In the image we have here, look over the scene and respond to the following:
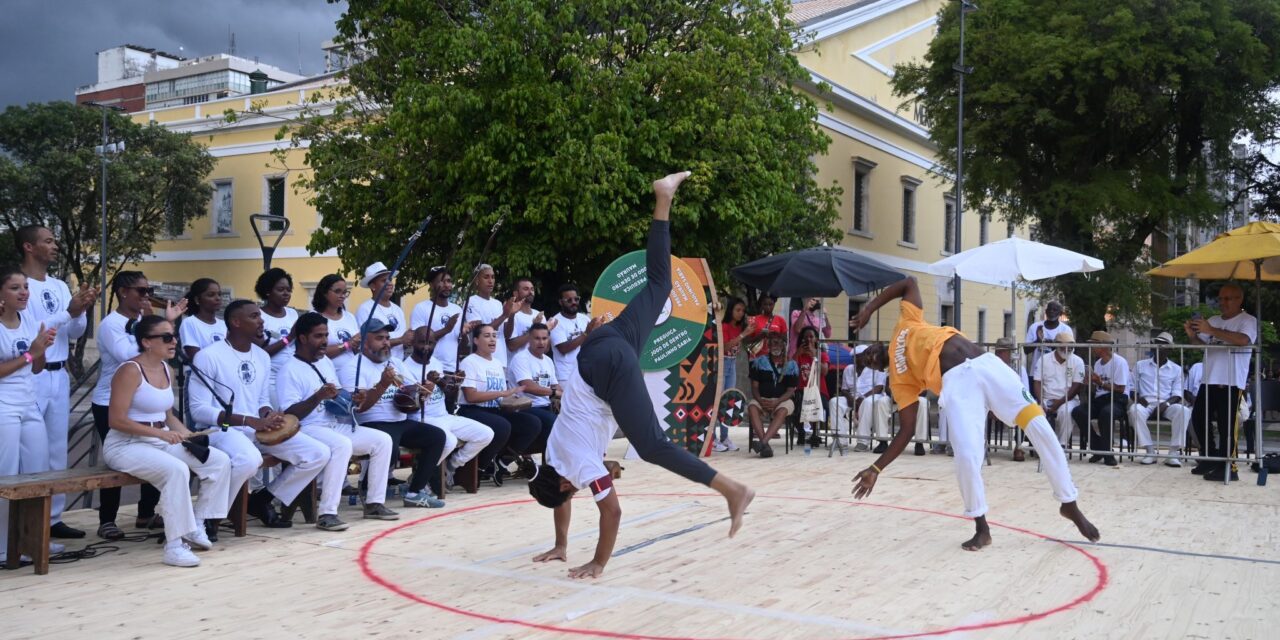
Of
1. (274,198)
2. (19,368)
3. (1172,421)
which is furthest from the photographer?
(274,198)

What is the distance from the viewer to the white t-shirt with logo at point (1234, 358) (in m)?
11.1

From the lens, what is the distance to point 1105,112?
27.7 metres

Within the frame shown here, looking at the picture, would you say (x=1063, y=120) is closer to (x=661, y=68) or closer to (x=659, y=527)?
(x=661, y=68)

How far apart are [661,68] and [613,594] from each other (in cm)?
1484

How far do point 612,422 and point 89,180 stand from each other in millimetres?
32899

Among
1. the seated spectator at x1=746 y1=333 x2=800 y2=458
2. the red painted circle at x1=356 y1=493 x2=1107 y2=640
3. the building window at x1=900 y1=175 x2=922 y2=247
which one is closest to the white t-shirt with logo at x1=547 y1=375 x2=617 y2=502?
the red painted circle at x1=356 y1=493 x2=1107 y2=640

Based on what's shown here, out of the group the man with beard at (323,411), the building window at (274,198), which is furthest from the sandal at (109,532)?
the building window at (274,198)

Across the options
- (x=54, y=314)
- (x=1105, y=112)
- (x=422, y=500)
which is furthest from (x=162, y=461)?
(x=1105, y=112)

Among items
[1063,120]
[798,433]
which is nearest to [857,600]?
[798,433]

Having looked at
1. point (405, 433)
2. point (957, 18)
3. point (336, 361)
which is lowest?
point (405, 433)

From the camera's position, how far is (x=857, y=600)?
5.99 meters

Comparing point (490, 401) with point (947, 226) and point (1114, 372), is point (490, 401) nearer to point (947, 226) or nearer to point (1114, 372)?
point (1114, 372)

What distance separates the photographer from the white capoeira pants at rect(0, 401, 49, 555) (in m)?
6.91

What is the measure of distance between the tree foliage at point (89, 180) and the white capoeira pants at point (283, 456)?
2939cm
